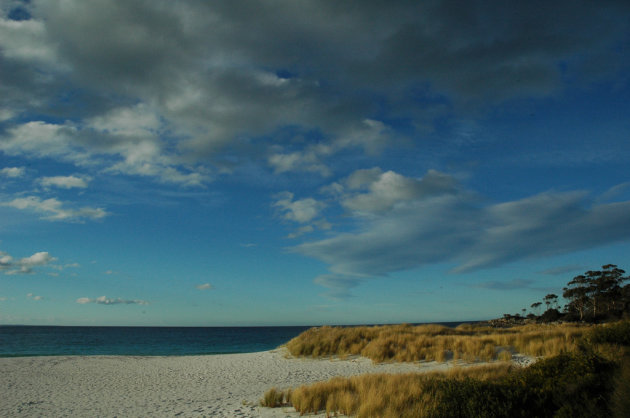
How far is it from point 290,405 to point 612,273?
Answer: 6990cm

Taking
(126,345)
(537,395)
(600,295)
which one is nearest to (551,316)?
(600,295)

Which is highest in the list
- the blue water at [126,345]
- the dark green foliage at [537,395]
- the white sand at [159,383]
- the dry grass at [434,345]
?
the dark green foliage at [537,395]

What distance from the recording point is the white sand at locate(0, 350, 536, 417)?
39.2ft

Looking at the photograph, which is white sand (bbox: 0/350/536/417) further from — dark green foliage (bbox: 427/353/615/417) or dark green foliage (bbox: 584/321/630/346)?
dark green foliage (bbox: 584/321/630/346)

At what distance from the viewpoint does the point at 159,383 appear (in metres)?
17.5

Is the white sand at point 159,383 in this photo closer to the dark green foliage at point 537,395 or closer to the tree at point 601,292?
the dark green foliage at point 537,395

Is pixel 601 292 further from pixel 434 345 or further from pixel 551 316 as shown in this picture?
pixel 434 345

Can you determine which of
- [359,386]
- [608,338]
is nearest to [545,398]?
[359,386]

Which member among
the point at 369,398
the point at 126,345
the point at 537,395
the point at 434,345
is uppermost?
the point at 537,395

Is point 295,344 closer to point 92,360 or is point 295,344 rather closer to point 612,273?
point 92,360

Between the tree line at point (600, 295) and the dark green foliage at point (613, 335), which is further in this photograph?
the tree line at point (600, 295)

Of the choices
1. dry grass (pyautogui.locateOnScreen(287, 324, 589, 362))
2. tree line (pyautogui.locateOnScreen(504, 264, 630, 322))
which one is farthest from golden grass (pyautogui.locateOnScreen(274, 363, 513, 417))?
tree line (pyautogui.locateOnScreen(504, 264, 630, 322))

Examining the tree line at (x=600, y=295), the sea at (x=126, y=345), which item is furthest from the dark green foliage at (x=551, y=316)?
the sea at (x=126, y=345)

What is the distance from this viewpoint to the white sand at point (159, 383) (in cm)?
1195
